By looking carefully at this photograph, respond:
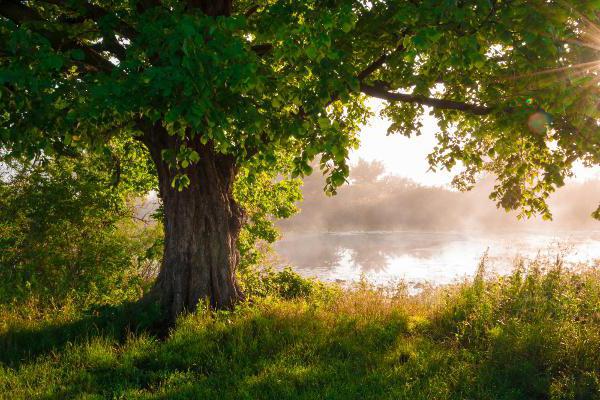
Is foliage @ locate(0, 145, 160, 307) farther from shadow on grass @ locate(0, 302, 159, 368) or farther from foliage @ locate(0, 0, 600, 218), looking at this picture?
foliage @ locate(0, 0, 600, 218)

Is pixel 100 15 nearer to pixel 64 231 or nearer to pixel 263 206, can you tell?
pixel 64 231

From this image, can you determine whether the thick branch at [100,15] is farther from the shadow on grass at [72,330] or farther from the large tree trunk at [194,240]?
the shadow on grass at [72,330]

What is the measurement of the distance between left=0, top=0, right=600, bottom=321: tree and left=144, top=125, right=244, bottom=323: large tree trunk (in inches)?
1.0

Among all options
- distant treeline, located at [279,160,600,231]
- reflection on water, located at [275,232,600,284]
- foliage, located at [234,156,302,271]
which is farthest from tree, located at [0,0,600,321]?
distant treeline, located at [279,160,600,231]

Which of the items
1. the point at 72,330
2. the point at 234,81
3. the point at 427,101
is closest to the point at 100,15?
the point at 234,81

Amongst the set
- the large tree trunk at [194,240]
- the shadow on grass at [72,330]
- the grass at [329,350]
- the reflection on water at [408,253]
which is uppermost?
the large tree trunk at [194,240]

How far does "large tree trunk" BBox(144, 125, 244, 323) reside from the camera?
27.2 ft

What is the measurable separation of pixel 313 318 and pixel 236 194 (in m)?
6.75

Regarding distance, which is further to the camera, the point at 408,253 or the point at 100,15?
the point at 408,253

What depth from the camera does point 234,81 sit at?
426cm

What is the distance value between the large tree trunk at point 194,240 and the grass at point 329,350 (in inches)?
27.8

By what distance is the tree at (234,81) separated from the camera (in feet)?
15.3

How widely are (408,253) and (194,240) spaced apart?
24.8m

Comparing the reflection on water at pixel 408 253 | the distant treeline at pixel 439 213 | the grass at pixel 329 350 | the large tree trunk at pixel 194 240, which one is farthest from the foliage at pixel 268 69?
the distant treeline at pixel 439 213
